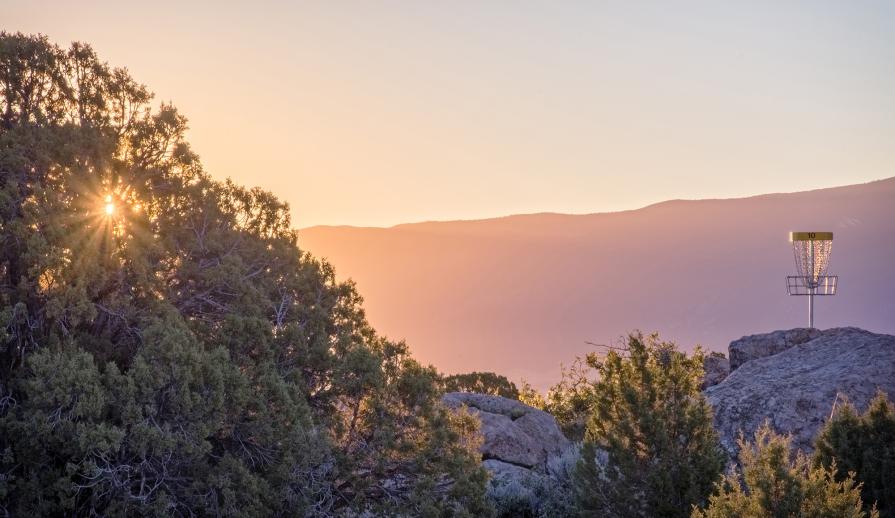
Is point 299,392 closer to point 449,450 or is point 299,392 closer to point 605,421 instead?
point 449,450

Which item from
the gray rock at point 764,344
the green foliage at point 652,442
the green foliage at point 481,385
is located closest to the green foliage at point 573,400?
the green foliage at point 481,385

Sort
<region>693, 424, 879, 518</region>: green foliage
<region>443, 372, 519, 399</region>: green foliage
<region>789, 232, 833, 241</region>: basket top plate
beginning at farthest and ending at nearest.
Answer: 1. <region>789, 232, 833, 241</region>: basket top plate
2. <region>443, 372, 519, 399</region>: green foliage
3. <region>693, 424, 879, 518</region>: green foliage

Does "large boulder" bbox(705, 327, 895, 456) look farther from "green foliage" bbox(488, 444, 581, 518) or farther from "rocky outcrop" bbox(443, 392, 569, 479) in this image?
"rocky outcrop" bbox(443, 392, 569, 479)

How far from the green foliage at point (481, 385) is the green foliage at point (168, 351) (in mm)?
10560

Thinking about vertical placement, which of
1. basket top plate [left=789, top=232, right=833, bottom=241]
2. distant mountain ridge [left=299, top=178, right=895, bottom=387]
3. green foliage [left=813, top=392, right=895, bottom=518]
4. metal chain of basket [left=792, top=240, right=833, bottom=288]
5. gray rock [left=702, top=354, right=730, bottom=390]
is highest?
basket top plate [left=789, top=232, right=833, bottom=241]

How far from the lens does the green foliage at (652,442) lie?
10.2 meters

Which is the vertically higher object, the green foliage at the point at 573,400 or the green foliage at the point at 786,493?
the green foliage at the point at 786,493

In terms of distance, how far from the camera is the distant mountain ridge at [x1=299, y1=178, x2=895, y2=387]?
14812cm

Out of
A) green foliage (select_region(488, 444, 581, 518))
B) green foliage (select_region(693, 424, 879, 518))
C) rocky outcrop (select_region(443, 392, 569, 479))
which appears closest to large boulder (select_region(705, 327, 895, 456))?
green foliage (select_region(488, 444, 581, 518))

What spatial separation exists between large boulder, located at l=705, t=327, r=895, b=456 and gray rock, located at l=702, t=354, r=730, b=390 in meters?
3.80

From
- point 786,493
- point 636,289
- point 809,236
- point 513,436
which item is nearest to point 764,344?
point 513,436

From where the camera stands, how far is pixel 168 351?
912 cm

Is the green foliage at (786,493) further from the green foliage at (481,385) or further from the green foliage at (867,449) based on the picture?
the green foliage at (481,385)

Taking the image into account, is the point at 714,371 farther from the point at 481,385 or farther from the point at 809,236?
the point at 809,236
